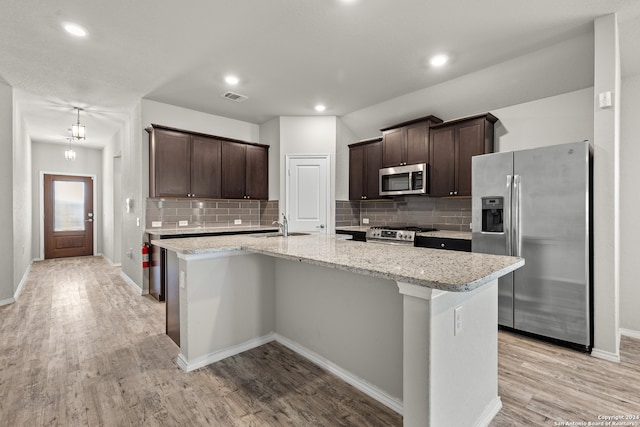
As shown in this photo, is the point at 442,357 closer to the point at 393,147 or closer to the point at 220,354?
the point at 220,354

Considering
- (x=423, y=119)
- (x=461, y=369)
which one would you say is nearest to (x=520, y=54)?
(x=423, y=119)

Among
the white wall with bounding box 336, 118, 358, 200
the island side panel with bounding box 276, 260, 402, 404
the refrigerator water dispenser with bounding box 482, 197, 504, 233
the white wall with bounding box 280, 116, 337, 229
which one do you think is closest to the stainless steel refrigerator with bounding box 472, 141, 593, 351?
the refrigerator water dispenser with bounding box 482, 197, 504, 233

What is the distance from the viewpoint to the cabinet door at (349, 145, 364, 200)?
16.3 feet

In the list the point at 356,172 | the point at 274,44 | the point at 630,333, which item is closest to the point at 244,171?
the point at 356,172

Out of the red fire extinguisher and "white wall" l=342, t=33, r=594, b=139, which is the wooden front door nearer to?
the red fire extinguisher

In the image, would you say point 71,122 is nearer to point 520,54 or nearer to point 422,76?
point 422,76

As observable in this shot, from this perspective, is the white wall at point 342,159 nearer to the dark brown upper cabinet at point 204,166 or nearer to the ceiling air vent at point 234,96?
the dark brown upper cabinet at point 204,166

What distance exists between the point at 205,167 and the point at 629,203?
16.8 feet

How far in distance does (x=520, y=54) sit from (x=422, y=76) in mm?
940

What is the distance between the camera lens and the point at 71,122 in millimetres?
5410

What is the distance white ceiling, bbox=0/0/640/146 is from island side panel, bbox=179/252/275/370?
195 cm

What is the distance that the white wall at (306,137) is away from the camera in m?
5.05

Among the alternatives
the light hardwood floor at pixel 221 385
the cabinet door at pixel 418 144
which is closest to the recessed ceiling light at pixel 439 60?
the cabinet door at pixel 418 144

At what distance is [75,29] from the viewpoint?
2617mm
